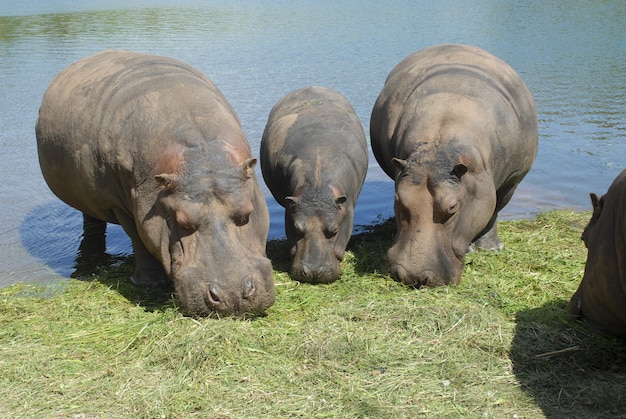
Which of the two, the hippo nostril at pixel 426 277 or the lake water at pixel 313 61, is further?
the lake water at pixel 313 61

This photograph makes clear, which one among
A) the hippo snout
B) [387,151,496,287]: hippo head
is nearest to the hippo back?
[387,151,496,287]: hippo head

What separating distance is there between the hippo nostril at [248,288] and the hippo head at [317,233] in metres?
1.27

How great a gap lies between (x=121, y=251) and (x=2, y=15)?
22251 mm

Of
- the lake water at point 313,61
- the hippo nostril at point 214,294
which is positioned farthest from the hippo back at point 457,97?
the hippo nostril at point 214,294

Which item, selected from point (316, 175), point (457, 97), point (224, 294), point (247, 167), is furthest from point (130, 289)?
point (457, 97)

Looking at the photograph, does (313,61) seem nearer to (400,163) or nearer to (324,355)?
(400,163)

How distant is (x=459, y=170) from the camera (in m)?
6.50

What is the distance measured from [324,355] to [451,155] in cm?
213

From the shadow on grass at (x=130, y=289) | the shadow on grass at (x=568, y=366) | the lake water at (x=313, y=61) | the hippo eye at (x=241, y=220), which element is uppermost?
the hippo eye at (x=241, y=220)

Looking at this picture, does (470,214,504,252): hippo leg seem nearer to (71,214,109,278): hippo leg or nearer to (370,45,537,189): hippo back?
(370,45,537,189): hippo back

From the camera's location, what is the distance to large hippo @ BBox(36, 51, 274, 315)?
5.79 m

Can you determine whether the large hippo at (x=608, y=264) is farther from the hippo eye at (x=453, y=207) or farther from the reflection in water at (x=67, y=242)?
the reflection in water at (x=67, y=242)

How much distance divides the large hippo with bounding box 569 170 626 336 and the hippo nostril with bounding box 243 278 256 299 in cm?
225

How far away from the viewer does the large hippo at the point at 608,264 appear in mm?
4863
